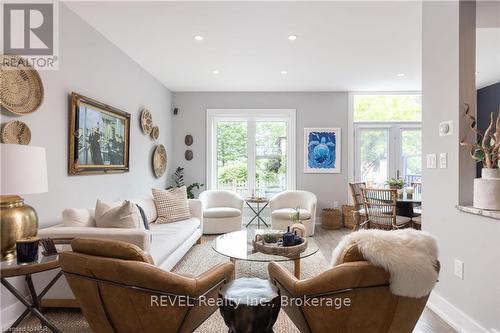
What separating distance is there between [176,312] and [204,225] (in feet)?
11.2

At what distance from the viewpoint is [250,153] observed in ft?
19.8

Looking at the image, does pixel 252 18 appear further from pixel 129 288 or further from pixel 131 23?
pixel 129 288

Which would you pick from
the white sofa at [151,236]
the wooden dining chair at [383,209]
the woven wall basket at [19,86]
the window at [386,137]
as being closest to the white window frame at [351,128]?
the window at [386,137]

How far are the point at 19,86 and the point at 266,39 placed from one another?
2.54 meters

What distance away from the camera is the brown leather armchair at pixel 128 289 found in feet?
4.53

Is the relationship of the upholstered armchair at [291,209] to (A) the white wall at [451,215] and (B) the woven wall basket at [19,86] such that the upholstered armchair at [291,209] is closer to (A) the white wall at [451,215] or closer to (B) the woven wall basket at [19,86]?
(A) the white wall at [451,215]

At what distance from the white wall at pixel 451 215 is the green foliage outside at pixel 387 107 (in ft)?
11.2

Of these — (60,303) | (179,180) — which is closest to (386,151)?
(179,180)

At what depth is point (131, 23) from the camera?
303 centimetres

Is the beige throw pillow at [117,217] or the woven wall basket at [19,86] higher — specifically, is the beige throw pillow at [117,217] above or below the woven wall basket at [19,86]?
below

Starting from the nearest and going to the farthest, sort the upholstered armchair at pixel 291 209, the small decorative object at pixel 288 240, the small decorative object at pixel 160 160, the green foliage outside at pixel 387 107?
the small decorative object at pixel 288 240 < the upholstered armchair at pixel 291 209 < the small decorative object at pixel 160 160 < the green foliage outside at pixel 387 107

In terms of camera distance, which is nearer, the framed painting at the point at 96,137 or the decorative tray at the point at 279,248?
the decorative tray at the point at 279,248

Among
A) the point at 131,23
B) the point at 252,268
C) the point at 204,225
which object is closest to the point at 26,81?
the point at 131,23

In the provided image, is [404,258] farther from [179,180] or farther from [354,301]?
[179,180]
